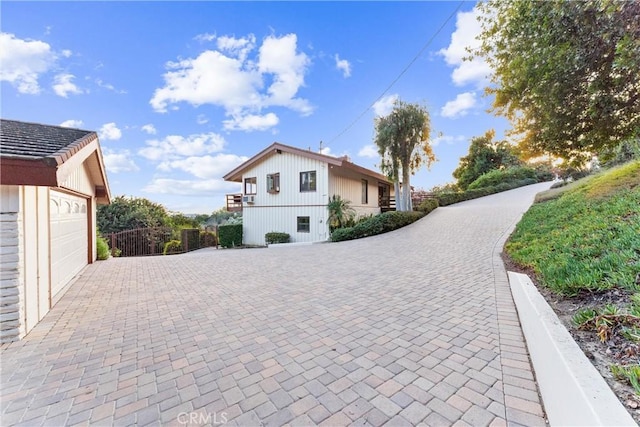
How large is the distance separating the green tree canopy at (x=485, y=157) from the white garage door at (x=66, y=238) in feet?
116

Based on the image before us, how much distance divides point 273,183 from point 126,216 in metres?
12.0

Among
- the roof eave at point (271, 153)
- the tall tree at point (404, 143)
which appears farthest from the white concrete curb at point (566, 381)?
the tall tree at point (404, 143)

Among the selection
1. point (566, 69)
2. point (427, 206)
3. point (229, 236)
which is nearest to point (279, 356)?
point (566, 69)

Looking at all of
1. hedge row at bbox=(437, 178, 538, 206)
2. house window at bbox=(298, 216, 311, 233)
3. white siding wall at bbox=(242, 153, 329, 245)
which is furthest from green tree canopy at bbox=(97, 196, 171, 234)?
hedge row at bbox=(437, 178, 538, 206)

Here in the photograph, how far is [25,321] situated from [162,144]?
41.4 ft

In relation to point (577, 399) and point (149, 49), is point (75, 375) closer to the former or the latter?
point (577, 399)

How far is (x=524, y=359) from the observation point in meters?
2.55

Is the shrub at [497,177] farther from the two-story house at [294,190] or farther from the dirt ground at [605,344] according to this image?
the dirt ground at [605,344]

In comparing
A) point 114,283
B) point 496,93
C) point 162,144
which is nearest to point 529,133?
point 496,93

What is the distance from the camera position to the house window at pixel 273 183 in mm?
16237

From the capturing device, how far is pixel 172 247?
16.0 m

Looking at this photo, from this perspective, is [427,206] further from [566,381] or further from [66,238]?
[66,238]

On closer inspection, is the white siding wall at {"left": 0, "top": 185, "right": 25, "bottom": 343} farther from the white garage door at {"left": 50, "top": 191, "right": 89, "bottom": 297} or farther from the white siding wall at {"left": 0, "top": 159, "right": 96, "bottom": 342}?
the white garage door at {"left": 50, "top": 191, "right": 89, "bottom": 297}

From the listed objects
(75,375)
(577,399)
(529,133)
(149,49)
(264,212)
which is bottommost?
(75,375)
